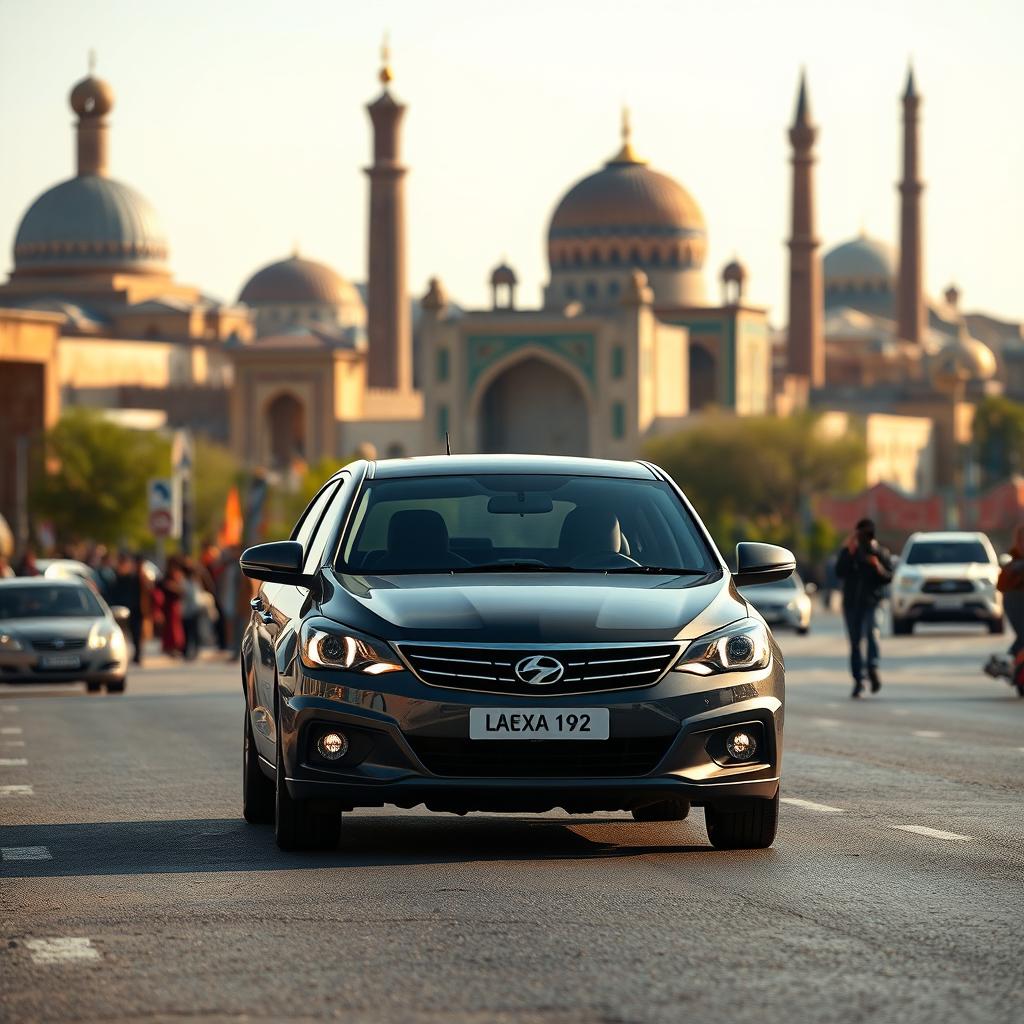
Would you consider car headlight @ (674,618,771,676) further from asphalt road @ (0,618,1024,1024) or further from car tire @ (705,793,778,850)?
asphalt road @ (0,618,1024,1024)

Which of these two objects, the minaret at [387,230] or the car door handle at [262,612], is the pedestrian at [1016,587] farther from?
the minaret at [387,230]

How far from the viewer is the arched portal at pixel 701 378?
127m

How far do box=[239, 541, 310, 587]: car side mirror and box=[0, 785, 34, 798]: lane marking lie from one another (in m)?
3.42

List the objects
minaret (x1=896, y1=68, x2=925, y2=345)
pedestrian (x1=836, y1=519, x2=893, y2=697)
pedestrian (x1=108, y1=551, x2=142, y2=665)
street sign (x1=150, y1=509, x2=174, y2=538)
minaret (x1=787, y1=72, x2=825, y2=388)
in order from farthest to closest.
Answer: minaret (x1=896, y1=68, x2=925, y2=345) < minaret (x1=787, y1=72, x2=825, y2=388) < street sign (x1=150, y1=509, x2=174, y2=538) < pedestrian (x1=108, y1=551, x2=142, y2=665) < pedestrian (x1=836, y1=519, x2=893, y2=697)

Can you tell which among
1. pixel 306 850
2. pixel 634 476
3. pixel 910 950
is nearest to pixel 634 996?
pixel 910 950

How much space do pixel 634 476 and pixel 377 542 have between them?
44.2 inches

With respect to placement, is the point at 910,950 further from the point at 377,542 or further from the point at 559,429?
the point at 559,429

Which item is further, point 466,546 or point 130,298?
point 130,298

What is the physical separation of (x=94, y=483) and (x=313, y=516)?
76.7 metres

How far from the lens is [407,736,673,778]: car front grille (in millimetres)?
9016

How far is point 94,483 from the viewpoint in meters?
86.9

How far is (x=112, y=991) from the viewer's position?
22.0ft

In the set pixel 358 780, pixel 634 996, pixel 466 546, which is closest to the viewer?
pixel 634 996

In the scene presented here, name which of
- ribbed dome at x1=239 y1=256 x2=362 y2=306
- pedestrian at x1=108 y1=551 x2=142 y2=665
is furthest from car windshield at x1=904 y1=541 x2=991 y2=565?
ribbed dome at x1=239 y1=256 x2=362 y2=306
